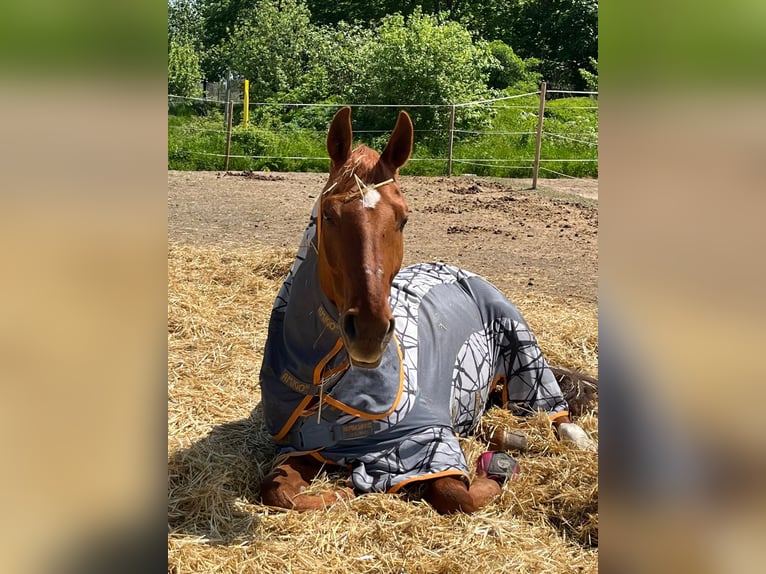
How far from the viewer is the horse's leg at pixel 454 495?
2.70 metres

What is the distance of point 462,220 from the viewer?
9172 mm

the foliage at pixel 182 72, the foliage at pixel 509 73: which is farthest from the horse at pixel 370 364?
the foliage at pixel 182 72

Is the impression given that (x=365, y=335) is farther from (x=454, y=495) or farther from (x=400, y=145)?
(x=454, y=495)

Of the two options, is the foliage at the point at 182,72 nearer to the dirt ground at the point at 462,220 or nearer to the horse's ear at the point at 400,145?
the dirt ground at the point at 462,220

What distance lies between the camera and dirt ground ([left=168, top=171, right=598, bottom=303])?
7.26 m

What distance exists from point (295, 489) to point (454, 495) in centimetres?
62

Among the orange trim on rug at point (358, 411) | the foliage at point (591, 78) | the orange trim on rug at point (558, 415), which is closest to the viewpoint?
the orange trim on rug at point (358, 411)

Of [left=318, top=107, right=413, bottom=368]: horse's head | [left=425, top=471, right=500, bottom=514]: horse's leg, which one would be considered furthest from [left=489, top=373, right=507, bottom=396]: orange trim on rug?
[left=318, top=107, right=413, bottom=368]: horse's head

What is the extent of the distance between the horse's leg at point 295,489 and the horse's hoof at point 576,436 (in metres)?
1.23

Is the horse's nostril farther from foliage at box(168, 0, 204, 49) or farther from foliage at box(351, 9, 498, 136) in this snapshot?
foliage at box(168, 0, 204, 49)

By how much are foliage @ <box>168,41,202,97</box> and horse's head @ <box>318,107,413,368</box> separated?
18.2m
